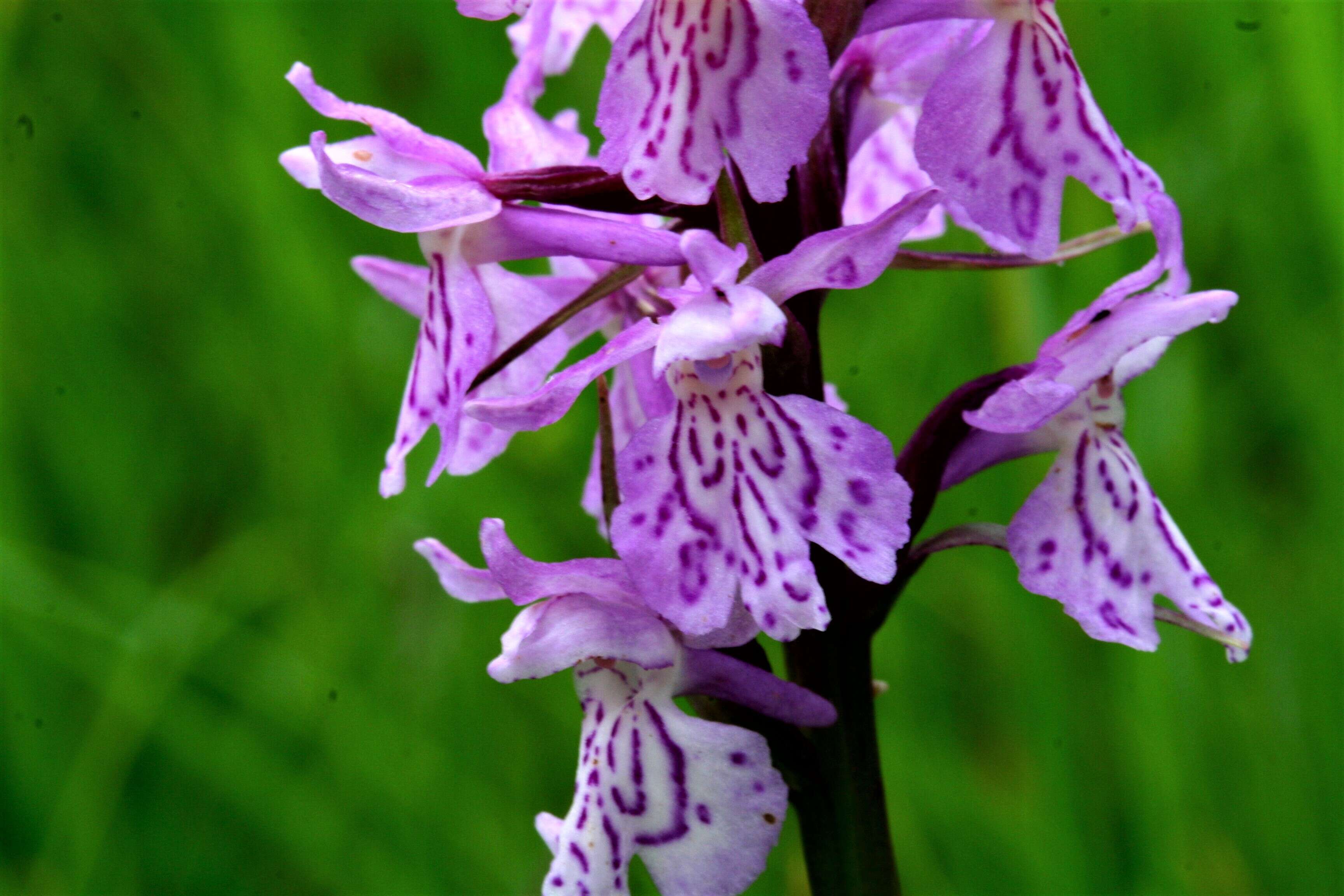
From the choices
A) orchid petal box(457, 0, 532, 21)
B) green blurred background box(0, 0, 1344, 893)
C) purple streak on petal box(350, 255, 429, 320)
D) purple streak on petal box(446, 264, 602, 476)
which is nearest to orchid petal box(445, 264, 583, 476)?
purple streak on petal box(446, 264, 602, 476)

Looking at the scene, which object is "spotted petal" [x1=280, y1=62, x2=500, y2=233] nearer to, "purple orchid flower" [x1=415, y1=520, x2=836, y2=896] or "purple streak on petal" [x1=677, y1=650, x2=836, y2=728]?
"purple orchid flower" [x1=415, y1=520, x2=836, y2=896]

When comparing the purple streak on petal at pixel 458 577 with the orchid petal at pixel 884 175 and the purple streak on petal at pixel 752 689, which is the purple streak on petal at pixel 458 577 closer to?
the purple streak on petal at pixel 752 689

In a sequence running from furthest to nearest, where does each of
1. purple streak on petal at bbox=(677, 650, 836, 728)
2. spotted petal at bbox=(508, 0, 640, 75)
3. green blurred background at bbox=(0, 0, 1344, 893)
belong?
1. green blurred background at bbox=(0, 0, 1344, 893)
2. spotted petal at bbox=(508, 0, 640, 75)
3. purple streak on petal at bbox=(677, 650, 836, 728)

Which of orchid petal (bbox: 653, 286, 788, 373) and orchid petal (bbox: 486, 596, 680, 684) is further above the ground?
orchid petal (bbox: 653, 286, 788, 373)

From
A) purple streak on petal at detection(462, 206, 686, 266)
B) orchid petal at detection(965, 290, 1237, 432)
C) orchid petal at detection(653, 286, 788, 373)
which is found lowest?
orchid petal at detection(965, 290, 1237, 432)

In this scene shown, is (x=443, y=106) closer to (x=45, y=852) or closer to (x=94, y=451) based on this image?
A: (x=94, y=451)

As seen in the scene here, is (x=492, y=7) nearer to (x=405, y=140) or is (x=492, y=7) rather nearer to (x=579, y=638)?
(x=405, y=140)

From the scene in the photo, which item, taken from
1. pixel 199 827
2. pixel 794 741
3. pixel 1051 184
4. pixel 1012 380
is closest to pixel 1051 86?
pixel 1051 184

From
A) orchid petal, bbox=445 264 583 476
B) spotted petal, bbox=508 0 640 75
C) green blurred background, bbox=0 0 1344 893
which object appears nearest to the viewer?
orchid petal, bbox=445 264 583 476
